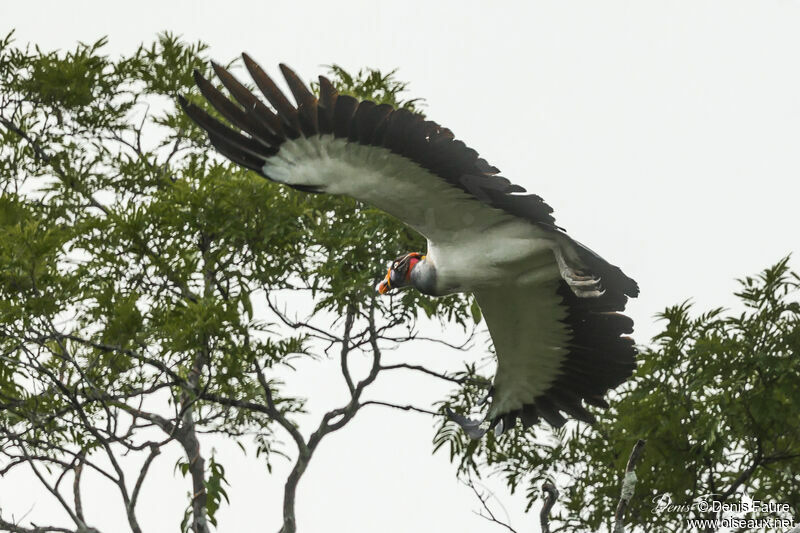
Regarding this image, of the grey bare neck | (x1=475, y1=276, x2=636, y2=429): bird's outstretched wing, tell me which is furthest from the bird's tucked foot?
the grey bare neck

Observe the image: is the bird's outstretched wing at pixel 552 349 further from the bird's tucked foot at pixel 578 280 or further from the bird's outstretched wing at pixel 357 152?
the bird's outstretched wing at pixel 357 152

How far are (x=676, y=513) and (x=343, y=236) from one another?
298 centimetres

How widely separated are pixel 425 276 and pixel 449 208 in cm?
51

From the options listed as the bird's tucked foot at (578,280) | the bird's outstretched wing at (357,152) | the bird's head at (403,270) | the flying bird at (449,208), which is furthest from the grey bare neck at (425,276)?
the bird's tucked foot at (578,280)

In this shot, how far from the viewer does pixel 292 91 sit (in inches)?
253

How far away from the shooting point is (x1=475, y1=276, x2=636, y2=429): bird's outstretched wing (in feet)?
25.4

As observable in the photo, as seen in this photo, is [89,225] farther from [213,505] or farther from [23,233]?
[213,505]

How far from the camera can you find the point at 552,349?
26.7 ft

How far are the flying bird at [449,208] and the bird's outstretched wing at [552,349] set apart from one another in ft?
0.03

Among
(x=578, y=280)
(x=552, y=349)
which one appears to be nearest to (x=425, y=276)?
(x=578, y=280)

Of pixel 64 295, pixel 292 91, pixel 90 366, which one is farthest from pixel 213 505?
pixel 292 91

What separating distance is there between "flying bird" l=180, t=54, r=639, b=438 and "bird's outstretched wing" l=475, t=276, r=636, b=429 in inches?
0.4

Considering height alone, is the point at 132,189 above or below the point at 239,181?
above

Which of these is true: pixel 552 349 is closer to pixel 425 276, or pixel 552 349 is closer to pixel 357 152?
→ pixel 425 276
